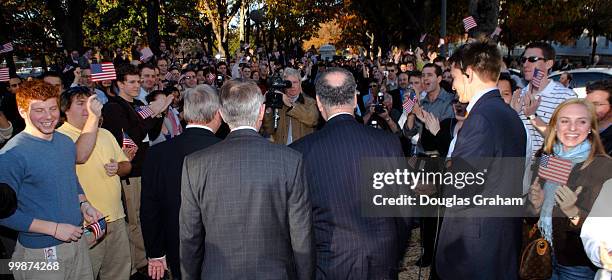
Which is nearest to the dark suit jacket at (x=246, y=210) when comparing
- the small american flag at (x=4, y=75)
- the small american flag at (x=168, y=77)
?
the small american flag at (x=4, y=75)

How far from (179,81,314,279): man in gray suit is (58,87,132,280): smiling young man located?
1.79 meters

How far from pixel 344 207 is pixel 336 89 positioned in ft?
2.56

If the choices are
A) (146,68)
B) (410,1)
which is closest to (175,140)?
(146,68)

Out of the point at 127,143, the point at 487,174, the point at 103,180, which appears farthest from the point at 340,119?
the point at 127,143

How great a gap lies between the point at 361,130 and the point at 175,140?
4.76 feet

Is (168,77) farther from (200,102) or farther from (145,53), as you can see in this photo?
(200,102)

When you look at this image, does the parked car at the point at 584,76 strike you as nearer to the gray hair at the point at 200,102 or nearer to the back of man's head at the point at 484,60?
the back of man's head at the point at 484,60

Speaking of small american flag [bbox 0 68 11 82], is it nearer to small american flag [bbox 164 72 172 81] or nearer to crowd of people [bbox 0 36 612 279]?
small american flag [bbox 164 72 172 81]

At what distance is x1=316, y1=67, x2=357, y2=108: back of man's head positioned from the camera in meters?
3.35

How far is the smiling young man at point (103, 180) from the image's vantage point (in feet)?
14.5

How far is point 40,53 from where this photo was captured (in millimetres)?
37531

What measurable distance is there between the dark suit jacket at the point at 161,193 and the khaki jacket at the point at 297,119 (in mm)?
2717

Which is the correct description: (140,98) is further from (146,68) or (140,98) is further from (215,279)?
(215,279)

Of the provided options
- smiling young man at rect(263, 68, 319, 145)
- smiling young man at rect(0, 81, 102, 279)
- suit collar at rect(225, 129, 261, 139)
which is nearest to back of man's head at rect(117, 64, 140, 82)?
smiling young man at rect(263, 68, 319, 145)
